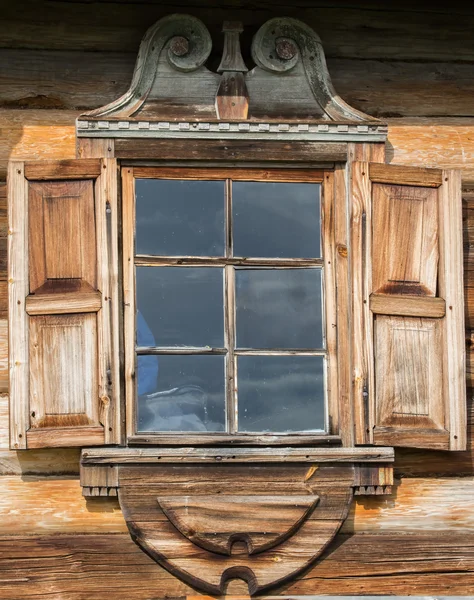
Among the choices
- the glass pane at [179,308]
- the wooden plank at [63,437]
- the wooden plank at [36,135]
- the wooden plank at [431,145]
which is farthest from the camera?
the wooden plank at [431,145]

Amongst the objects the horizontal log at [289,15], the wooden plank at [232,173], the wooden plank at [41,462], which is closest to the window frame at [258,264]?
the wooden plank at [232,173]

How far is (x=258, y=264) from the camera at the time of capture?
162 inches

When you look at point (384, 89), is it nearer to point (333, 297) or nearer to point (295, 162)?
point (295, 162)

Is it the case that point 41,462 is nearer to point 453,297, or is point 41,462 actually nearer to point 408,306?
point 408,306

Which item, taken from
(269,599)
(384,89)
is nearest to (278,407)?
(269,599)

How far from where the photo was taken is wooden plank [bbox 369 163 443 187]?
4.09 metres

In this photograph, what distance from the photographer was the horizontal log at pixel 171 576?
3.85 metres

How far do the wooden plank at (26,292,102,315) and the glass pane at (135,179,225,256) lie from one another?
0.97 feet

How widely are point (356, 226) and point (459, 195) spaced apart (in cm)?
41

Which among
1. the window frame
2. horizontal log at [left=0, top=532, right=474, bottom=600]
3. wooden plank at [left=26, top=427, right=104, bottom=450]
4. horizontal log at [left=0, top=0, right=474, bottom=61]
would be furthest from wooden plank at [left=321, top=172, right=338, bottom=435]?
wooden plank at [left=26, top=427, right=104, bottom=450]

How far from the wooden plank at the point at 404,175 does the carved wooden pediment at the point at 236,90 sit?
143 millimetres

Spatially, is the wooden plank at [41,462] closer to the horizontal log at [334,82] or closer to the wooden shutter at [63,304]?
the wooden shutter at [63,304]

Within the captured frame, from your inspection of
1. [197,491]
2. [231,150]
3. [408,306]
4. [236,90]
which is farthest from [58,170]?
[408,306]

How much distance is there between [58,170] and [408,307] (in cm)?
136
